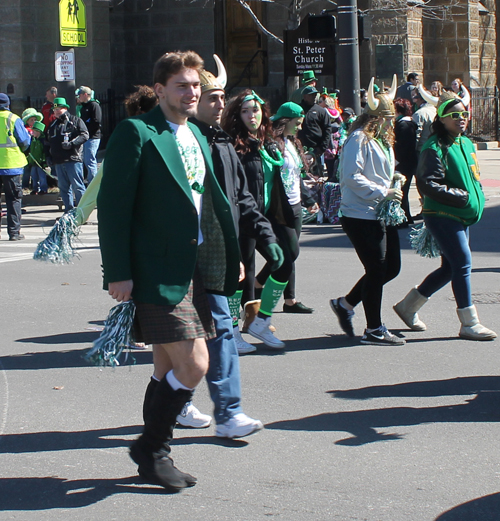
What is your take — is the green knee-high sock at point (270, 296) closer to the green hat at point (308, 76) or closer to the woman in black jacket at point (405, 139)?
the woman in black jacket at point (405, 139)

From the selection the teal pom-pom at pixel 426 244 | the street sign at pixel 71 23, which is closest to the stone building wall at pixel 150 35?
the street sign at pixel 71 23

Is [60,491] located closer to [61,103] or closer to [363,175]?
[363,175]

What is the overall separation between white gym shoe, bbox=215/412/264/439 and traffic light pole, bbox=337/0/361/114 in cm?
953

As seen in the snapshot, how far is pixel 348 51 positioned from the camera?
1396cm

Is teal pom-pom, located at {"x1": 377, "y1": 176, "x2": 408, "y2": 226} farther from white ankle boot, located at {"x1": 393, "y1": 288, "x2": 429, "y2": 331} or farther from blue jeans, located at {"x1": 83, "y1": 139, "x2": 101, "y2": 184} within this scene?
blue jeans, located at {"x1": 83, "y1": 139, "x2": 101, "y2": 184}

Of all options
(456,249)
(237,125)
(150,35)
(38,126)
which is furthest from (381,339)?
(150,35)

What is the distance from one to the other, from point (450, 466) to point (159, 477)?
140cm

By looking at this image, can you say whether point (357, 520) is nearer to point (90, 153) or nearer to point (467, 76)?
point (90, 153)

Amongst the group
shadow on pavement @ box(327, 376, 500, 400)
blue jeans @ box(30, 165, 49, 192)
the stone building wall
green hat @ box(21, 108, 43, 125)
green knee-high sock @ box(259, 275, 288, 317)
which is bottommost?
shadow on pavement @ box(327, 376, 500, 400)

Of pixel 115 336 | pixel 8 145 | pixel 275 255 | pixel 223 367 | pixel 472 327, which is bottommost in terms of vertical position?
pixel 472 327

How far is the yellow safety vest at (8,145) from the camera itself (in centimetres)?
1309

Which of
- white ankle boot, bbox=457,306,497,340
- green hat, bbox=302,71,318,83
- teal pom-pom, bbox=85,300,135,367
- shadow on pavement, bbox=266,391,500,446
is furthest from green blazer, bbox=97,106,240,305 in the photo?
green hat, bbox=302,71,318,83

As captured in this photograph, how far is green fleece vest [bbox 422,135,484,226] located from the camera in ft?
22.5

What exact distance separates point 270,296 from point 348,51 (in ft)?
25.9
